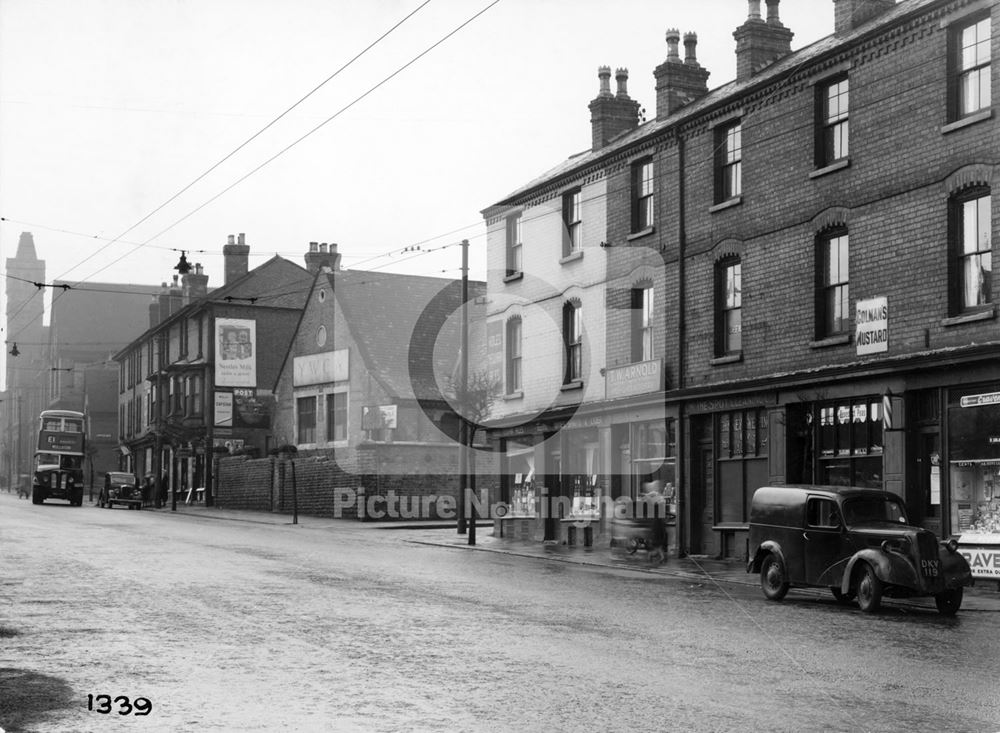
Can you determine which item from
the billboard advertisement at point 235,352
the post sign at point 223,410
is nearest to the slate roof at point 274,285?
the billboard advertisement at point 235,352

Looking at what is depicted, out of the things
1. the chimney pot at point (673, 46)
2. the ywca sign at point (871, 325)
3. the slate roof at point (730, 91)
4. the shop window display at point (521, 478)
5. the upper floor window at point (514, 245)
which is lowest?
the shop window display at point (521, 478)

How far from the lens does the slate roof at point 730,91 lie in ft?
71.4

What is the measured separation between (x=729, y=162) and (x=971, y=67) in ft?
21.8

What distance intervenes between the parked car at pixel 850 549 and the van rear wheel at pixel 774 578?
0.01 meters

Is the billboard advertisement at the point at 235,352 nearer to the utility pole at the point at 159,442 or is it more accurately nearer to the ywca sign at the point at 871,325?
the utility pole at the point at 159,442

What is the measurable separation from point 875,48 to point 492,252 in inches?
590

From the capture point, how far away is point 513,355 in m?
33.7

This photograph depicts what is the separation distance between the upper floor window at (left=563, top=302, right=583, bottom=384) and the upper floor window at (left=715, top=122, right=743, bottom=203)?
5695 mm

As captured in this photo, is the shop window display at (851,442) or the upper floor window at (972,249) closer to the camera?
the upper floor window at (972,249)

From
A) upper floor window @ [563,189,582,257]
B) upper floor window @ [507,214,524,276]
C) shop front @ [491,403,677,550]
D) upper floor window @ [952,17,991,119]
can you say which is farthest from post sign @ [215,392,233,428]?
upper floor window @ [952,17,991,119]

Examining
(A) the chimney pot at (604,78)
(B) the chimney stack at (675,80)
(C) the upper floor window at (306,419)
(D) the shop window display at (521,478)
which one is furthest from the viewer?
(C) the upper floor window at (306,419)

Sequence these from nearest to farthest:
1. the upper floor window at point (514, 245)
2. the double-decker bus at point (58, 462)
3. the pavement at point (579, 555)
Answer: the pavement at point (579, 555) → the upper floor window at point (514, 245) → the double-decker bus at point (58, 462)

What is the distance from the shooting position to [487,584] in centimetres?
1817

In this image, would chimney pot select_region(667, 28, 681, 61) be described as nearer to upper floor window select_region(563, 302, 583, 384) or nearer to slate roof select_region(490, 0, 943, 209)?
slate roof select_region(490, 0, 943, 209)
